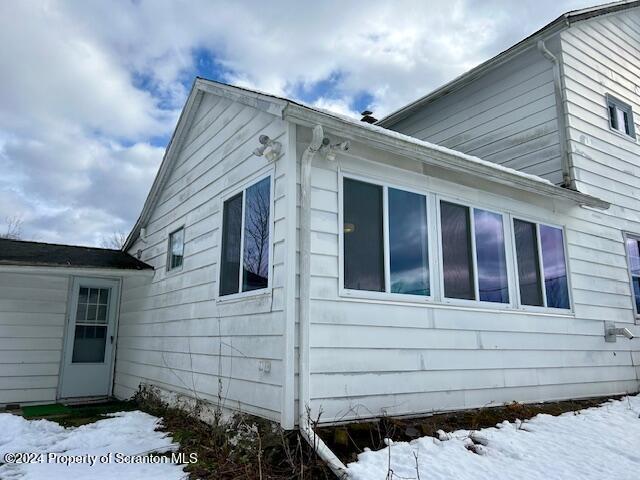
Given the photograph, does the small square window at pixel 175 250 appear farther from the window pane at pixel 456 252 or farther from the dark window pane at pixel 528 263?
the dark window pane at pixel 528 263

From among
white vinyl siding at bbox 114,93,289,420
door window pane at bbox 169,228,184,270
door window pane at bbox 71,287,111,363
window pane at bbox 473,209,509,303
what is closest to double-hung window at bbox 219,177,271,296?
→ white vinyl siding at bbox 114,93,289,420

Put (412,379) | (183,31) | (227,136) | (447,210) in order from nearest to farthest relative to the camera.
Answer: (412,379)
(447,210)
(227,136)
(183,31)

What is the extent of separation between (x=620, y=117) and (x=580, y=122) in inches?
73.8

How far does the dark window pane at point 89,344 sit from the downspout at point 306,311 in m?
6.41

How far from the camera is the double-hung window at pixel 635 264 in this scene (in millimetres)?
7914

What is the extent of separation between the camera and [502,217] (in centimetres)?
609

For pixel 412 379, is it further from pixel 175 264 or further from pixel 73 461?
pixel 175 264

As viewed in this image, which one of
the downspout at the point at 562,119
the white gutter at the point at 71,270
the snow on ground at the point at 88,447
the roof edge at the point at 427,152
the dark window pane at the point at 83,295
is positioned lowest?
the snow on ground at the point at 88,447

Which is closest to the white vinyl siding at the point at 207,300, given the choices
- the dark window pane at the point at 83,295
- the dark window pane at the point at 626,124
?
the dark window pane at the point at 83,295

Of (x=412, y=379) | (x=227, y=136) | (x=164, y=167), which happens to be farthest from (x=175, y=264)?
(x=412, y=379)

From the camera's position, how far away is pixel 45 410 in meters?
7.14

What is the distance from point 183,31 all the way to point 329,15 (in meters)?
2.98

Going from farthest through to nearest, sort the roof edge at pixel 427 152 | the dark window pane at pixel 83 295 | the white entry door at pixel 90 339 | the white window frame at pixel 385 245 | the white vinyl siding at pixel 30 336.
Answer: the dark window pane at pixel 83 295 → the white entry door at pixel 90 339 → the white vinyl siding at pixel 30 336 → the white window frame at pixel 385 245 → the roof edge at pixel 427 152

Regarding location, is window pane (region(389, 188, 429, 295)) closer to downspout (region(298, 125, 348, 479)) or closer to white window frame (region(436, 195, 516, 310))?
white window frame (region(436, 195, 516, 310))
